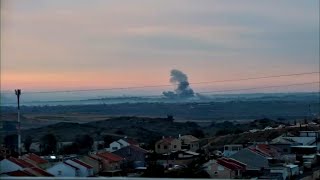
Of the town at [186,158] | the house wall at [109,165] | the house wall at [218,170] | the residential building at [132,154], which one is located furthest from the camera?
the residential building at [132,154]

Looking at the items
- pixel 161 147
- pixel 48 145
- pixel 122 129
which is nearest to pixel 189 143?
pixel 161 147

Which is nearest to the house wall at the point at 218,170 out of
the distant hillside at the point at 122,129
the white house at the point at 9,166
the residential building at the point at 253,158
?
the residential building at the point at 253,158

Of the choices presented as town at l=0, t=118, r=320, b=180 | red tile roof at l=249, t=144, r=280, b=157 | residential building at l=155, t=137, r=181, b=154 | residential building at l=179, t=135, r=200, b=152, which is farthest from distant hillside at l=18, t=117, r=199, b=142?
red tile roof at l=249, t=144, r=280, b=157

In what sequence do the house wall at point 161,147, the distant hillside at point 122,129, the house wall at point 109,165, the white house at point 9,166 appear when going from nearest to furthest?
the white house at point 9,166 < the house wall at point 109,165 < the house wall at point 161,147 < the distant hillside at point 122,129

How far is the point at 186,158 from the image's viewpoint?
11.7m

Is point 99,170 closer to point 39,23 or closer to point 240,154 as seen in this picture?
point 240,154

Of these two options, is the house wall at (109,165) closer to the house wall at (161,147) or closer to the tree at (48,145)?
the house wall at (161,147)

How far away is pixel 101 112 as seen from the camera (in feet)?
109

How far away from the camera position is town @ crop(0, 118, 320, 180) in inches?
312

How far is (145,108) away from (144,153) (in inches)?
850

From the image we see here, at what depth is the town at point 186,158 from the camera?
7916mm

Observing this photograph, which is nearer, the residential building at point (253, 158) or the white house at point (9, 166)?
the white house at point (9, 166)

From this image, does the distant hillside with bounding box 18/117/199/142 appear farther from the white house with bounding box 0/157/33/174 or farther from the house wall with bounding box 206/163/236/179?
the white house with bounding box 0/157/33/174

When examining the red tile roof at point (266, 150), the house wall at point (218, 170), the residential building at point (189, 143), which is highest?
the house wall at point (218, 170)
